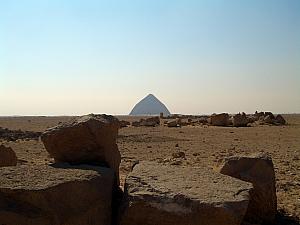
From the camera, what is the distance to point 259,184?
674 cm

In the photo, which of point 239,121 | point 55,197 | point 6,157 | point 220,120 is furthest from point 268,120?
point 55,197

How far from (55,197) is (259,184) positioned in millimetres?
3282

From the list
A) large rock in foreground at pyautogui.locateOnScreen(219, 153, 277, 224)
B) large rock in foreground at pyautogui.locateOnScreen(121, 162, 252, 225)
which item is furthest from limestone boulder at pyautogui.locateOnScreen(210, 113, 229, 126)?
large rock in foreground at pyautogui.locateOnScreen(121, 162, 252, 225)

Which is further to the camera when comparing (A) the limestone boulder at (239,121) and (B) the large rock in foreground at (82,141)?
(A) the limestone boulder at (239,121)

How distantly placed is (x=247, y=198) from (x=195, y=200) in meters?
0.72

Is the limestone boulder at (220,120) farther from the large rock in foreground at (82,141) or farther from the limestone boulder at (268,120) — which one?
the large rock in foreground at (82,141)

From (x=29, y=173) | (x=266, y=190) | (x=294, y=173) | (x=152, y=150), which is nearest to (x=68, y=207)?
(x=29, y=173)

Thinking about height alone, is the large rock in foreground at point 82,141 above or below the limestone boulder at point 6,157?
above

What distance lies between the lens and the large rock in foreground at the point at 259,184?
Result: 264 inches

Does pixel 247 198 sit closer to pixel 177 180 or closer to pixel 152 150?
pixel 177 180

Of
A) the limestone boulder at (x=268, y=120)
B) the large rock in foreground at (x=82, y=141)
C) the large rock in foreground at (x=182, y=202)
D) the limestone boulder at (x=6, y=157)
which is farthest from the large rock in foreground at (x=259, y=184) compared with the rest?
the limestone boulder at (x=268, y=120)

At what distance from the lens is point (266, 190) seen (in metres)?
6.73

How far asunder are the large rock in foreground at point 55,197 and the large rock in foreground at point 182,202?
336mm

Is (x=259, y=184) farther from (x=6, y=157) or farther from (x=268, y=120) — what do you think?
(x=268, y=120)
